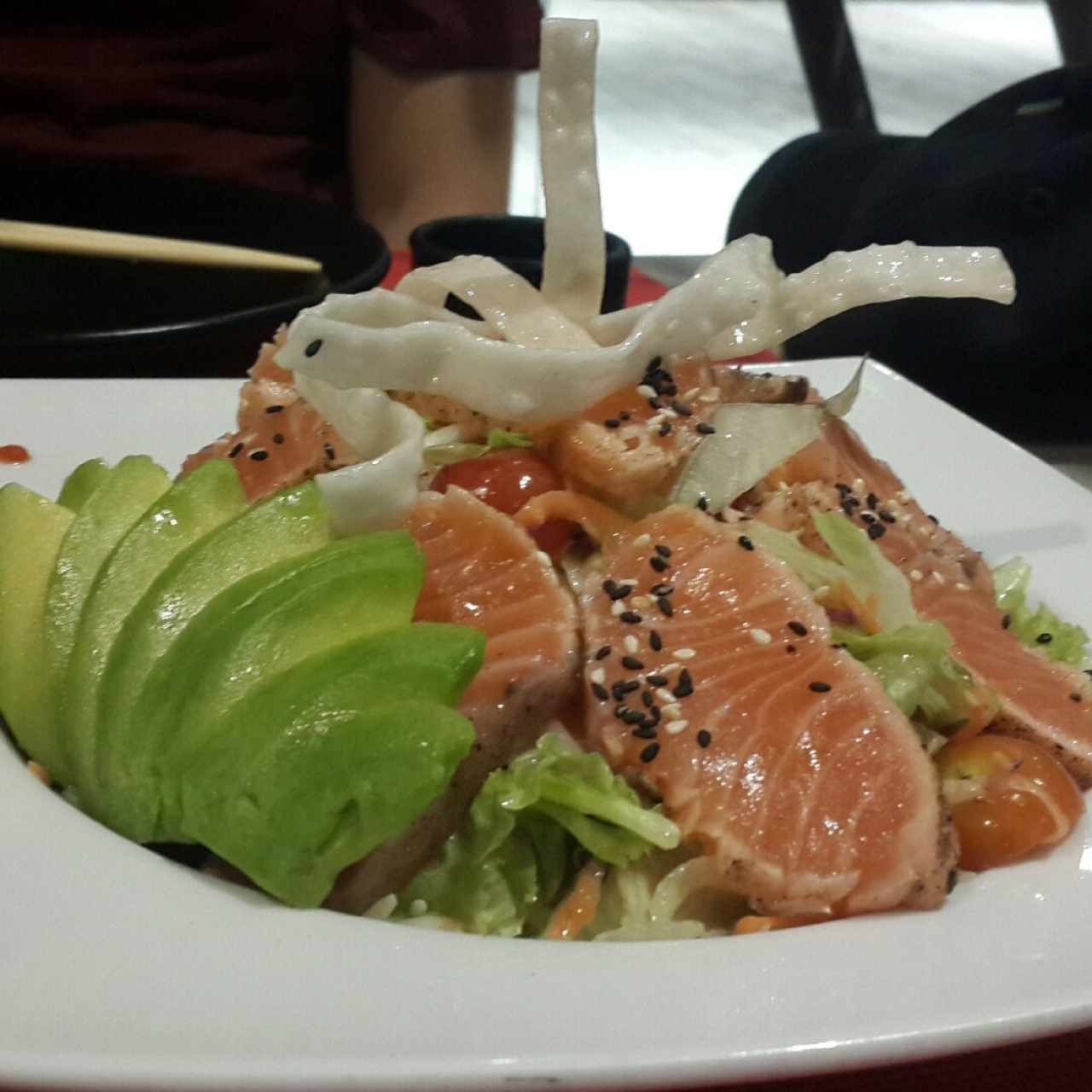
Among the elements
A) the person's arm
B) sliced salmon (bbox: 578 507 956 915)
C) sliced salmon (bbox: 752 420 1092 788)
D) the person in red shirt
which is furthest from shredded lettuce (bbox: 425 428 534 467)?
the person's arm

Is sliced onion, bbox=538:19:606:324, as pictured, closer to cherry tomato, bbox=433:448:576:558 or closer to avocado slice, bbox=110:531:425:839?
cherry tomato, bbox=433:448:576:558

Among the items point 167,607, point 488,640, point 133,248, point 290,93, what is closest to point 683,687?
point 488,640

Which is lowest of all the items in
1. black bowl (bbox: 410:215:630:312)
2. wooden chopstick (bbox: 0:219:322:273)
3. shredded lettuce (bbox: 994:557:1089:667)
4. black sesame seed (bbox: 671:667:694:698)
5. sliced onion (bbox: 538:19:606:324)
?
shredded lettuce (bbox: 994:557:1089:667)

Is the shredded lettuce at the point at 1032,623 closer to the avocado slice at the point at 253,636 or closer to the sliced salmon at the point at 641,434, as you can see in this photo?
the sliced salmon at the point at 641,434

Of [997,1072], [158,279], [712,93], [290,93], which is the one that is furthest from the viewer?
[712,93]

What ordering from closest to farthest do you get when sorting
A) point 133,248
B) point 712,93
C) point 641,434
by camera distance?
1. point 641,434
2. point 133,248
3. point 712,93

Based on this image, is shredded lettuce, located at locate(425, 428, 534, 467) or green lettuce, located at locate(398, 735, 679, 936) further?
shredded lettuce, located at locate(425, 428, 534, 467)

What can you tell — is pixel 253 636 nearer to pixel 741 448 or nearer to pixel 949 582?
pixel 741 448
